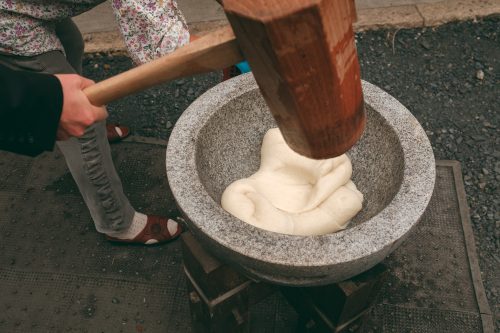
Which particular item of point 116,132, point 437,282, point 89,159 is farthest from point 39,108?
point 437,282

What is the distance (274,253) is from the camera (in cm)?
153

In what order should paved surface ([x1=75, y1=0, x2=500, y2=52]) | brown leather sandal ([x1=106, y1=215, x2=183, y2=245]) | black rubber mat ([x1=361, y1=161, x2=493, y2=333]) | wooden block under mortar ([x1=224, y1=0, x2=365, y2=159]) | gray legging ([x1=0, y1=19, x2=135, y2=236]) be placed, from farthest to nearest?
paved surface ([x1=75, y1=0, x2=500, y2=52]), brown leather sandal ([x1=106, y1=215, x2=183, y2=245]), black rubber mat ([x1=361, y1=161, x2=493, y2=333]), gray legging ([x1=0, y1=19, x2=135, y2=236]), wooden block under mortar ([x1=224, y1=0, x2=365, y2=159])

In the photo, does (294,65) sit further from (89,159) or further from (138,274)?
(138,274)

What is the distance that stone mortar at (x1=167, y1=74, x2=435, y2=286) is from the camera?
154cm

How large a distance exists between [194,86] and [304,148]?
235 cm

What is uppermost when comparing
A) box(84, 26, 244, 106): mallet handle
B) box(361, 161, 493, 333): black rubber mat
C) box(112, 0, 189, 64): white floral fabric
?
box(84, 26, 244, 106): mallet handle

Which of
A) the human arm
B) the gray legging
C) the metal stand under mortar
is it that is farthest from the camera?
the gray legging

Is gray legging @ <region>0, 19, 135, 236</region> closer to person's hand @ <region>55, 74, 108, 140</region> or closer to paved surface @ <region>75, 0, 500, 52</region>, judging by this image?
person's hand @ <region>55, 74, 108, 140</region>

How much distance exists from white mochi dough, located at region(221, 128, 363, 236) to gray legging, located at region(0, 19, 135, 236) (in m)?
0.76

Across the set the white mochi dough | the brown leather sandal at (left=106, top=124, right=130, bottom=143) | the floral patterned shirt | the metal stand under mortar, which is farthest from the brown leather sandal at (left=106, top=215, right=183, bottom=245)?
the floral patterned shirt

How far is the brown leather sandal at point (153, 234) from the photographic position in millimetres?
2756

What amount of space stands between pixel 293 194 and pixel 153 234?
1.12m

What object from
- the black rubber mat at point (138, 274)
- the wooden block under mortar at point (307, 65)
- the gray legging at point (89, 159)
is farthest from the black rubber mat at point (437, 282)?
the gray legging at point (89, 159)

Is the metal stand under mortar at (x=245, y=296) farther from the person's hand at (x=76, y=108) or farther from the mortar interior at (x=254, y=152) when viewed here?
the person's hand at (x=76, y=108)
